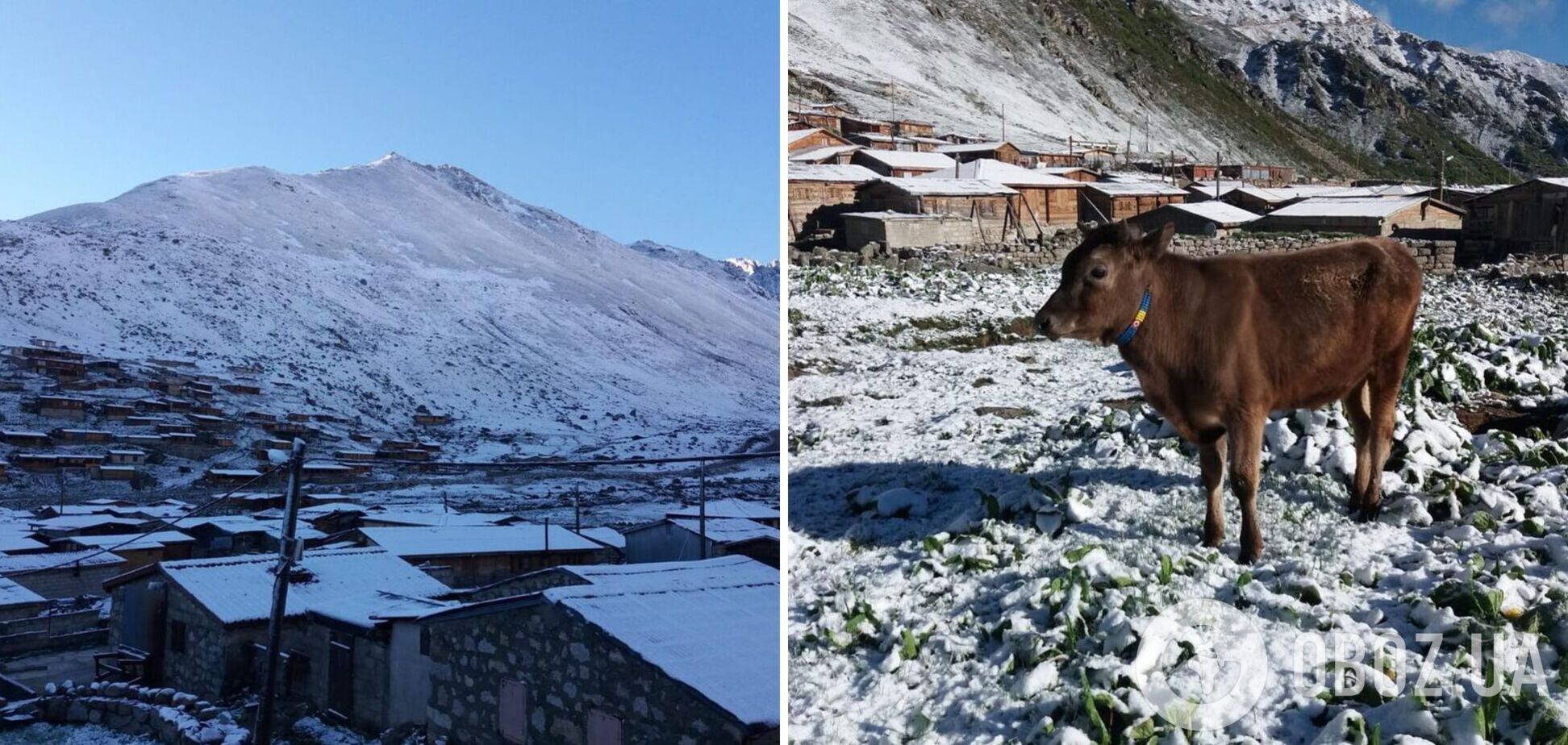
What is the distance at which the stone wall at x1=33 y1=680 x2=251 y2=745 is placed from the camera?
655cm

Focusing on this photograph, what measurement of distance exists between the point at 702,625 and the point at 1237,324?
12.7 ft

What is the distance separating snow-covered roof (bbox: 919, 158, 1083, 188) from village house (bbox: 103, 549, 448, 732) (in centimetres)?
1133

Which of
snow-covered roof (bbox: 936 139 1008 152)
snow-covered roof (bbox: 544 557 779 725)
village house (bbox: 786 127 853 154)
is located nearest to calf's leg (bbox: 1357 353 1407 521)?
snow-covered roof (bbox: 544 557 779 725)

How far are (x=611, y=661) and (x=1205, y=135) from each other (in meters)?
47.7

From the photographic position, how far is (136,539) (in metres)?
9.47

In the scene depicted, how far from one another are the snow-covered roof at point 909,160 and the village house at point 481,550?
11894 millimetres

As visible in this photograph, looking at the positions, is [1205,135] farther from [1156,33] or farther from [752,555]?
[752,555]

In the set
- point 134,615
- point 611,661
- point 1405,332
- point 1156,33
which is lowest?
point 134,615

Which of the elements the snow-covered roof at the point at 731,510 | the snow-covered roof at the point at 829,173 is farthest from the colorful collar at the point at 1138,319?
the snow-covered roof at the point at 829,173

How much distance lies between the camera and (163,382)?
54.4 feet

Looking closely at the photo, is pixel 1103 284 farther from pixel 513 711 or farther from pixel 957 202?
pixel 957 202

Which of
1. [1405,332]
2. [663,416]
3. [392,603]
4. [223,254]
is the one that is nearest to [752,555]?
[392,603]

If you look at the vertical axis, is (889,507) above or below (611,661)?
above

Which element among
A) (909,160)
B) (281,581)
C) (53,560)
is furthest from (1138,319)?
(909,160)
